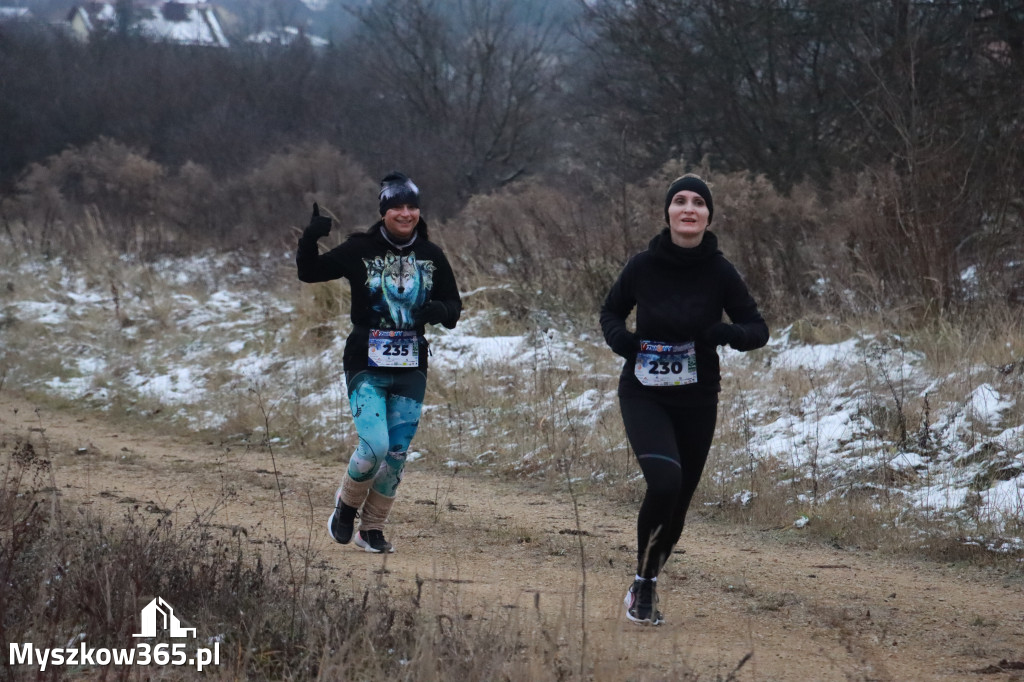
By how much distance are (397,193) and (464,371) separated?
513cm

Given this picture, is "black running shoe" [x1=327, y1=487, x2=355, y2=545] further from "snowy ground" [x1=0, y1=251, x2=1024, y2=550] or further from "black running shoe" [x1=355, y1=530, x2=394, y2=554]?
"snowy ground" [x1=0, y1=251, x2=1024, y2=550]

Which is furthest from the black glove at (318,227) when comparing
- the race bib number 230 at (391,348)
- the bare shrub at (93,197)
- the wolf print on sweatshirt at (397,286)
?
the bare shrub at (93,197)

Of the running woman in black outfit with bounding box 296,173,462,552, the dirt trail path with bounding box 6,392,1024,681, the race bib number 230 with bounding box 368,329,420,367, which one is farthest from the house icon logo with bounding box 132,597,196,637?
the race bib number 230 with bounding box 368,329,420,367

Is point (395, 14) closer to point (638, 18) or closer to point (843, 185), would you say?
point (638, 18)

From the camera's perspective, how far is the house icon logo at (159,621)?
388cm

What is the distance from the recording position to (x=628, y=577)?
5551 mm

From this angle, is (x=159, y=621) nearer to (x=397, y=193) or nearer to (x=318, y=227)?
(x=318, y=227)

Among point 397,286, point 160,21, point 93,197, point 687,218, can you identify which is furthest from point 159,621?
point 160,21

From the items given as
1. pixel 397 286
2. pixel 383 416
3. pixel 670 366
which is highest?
pixel 397 286

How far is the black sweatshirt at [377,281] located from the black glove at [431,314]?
22 millimetres

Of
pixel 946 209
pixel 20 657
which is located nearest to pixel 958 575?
pixel 20 657

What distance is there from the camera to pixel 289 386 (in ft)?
35.6

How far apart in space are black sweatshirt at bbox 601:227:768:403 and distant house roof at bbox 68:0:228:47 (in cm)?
3799

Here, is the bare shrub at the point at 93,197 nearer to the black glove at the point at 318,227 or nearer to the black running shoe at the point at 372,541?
the black running shoe at the point at 372,541
